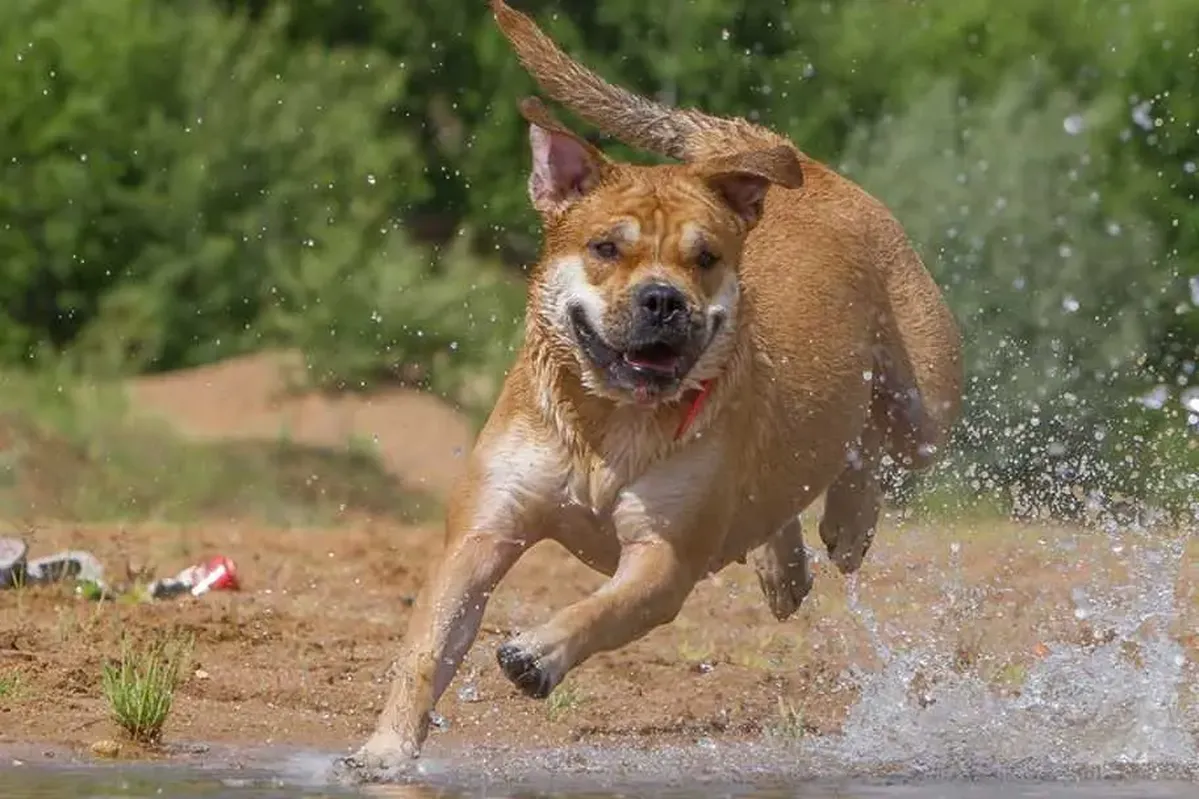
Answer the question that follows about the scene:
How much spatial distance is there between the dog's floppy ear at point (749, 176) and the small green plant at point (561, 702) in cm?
188

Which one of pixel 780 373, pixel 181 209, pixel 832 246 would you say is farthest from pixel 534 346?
pixel 181 209

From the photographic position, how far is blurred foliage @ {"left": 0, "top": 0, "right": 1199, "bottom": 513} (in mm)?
19828

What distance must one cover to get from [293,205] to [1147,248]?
24.5ft

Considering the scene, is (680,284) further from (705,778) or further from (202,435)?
(202,435)

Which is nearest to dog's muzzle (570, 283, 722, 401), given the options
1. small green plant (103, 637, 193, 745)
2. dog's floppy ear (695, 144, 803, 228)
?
dog's floppy ear (695, 144, 803, 228)

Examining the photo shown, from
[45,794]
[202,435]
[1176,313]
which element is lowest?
[202,435]

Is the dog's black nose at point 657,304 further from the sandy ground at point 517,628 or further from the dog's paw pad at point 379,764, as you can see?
the sandy ground at point 517,628

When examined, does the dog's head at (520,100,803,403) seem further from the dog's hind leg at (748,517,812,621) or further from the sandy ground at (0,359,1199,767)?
the dog's hind leg at (748,517,812,621)

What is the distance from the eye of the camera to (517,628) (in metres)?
11.0

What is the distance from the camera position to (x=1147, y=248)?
20016 millimetres

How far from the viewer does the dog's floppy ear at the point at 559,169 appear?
8.02 m

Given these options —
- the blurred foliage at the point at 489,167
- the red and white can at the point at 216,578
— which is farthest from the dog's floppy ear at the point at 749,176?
the blurred foliage at the point at 489,167

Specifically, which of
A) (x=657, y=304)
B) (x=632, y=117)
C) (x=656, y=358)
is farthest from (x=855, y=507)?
(x=657, y=304)

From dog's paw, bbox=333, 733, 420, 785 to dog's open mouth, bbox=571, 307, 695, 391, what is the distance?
114 cm
